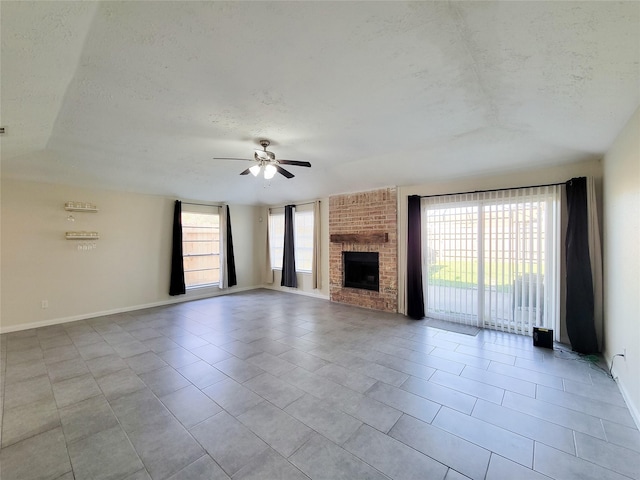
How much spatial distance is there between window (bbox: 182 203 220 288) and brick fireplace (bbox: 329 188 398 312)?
3.24m

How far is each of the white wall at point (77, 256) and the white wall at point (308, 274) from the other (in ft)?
7.46

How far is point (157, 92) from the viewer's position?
97.3 inches

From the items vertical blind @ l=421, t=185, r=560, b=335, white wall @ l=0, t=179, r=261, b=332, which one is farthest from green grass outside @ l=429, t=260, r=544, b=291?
white wall @ l=0, t=179, r=261, b=332

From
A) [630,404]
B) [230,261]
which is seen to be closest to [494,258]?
[630,404]

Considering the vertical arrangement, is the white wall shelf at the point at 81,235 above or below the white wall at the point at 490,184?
below

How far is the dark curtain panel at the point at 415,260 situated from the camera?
494 cm

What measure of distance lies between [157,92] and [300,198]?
453 cm

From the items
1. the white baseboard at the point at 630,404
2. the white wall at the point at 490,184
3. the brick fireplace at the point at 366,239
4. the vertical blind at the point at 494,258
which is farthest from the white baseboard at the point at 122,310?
the white baseboard at the point at 630,404

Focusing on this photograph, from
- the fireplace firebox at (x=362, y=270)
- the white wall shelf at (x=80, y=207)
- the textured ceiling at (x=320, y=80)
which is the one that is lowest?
the fireplace firebox at (x=362, y=270)

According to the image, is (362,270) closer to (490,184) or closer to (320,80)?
(490,184)

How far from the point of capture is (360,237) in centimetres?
574

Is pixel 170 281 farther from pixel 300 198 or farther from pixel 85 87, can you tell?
pixel 85 87

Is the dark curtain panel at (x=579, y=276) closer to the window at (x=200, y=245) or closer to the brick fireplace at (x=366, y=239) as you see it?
the brick fireplace at (x=366, y=239)

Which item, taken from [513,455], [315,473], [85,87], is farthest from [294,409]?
[85,87]
